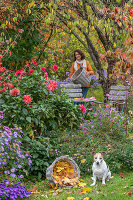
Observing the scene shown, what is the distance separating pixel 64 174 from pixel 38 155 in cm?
57

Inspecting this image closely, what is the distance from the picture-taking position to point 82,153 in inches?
185

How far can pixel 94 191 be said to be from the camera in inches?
148

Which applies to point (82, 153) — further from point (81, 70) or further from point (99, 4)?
point (99, 4)

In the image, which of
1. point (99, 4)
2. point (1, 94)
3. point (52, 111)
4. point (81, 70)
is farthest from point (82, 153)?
point (99, 4)

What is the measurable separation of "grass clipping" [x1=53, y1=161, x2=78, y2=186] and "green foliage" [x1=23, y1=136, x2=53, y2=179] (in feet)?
0.86

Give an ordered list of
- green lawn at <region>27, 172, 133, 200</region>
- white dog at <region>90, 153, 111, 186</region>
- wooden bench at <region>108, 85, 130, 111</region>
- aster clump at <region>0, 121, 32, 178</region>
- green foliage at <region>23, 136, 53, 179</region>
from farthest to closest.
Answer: wooden bench at <region>108, 85, 130, 111</region>, green foliage at <region>23, 136, 53, 179</region>, white dog at <region>90, 153, 111, 186</region>, aster clump at <region>0, 121, 32, 178</region>, green lawn at <region>27, 172, 133, 200</region>

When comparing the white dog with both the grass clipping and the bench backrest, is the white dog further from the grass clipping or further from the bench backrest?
the bench backrest

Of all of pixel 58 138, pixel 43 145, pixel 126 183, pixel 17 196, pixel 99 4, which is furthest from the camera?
pixel 99 4

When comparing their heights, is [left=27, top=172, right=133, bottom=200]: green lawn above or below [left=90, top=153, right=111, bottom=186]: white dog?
below

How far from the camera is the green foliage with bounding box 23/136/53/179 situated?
4.38 metres

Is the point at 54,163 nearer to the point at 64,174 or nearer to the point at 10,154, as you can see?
the point at 64,174

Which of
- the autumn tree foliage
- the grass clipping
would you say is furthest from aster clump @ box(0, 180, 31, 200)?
the autumn tree foliage

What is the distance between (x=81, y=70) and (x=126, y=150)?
10.8 ft

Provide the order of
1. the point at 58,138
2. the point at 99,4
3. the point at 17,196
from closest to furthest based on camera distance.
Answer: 1. the point at 17,196
2. the point at 58,138
3. the point at 99,4
